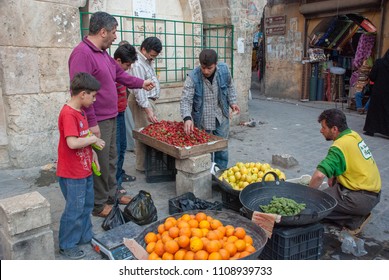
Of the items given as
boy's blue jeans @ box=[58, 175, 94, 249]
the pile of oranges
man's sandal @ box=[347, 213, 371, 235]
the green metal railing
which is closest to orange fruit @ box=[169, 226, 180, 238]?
the pile of oranges

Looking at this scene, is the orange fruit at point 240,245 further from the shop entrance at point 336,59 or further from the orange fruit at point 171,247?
the shop entrance at point 336,59

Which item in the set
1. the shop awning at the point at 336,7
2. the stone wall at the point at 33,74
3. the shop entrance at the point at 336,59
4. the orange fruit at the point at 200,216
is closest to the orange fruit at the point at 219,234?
the orange fruit at the point at 200,216

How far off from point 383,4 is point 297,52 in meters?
3.44

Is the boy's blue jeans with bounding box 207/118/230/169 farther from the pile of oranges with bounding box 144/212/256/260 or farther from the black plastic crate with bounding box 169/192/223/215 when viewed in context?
the pile of oranges with bounding box 144/212/256/260

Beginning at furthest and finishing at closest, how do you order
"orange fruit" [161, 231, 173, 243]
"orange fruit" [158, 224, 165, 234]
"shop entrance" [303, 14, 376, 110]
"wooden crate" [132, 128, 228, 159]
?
"shop entrance" [303, 14, 376, 110] < "wooden crate" [132, 128, 228, 159] < "orange fruit" [158, 224, 165, 234] < "orange fruit" [161, 231, 173, 243]

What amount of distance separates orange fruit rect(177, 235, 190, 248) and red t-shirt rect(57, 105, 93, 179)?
3.75 ft

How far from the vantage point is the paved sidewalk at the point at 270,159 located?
3723mm

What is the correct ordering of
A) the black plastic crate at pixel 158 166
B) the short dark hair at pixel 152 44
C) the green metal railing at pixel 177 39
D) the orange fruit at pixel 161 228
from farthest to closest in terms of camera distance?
1. the green metal railing at pixel 177 39
2. the black plastic crate at pixel 158 166
3. the short dark hair at pixel 152 44
4. the orange fruit at pixel 161 228

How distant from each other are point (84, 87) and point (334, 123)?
7.72 ft

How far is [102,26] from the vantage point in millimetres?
3627

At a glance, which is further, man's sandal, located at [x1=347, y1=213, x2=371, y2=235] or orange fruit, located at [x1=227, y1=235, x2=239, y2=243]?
man's sandal, located at [x1=347, y1=213, x2=371, y2=235]

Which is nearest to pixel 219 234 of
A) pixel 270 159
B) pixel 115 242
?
pixel 115 242

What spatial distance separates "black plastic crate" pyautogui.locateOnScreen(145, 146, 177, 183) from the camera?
5.16 metres

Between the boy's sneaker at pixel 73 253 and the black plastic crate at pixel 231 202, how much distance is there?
168 cm
